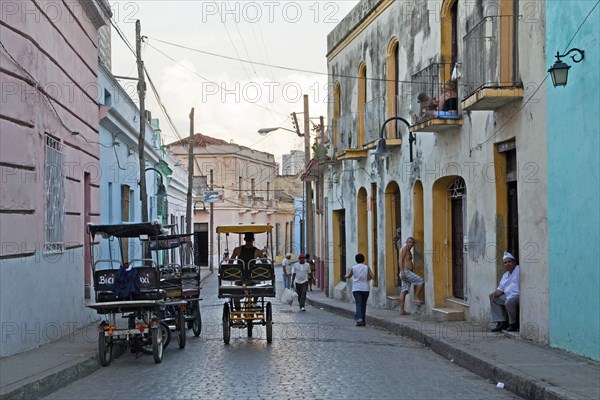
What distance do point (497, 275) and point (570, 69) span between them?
4410 millimetres

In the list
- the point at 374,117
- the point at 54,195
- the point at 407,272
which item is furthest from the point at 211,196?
the point at 54,195

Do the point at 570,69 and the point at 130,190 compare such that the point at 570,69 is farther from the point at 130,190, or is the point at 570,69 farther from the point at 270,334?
the point at 130,190

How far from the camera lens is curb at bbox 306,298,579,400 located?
8711 mm

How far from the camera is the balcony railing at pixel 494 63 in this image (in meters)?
13.1

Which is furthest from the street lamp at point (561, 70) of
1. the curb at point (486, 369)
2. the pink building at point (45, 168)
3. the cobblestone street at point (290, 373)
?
the pink building at point (45, 168)

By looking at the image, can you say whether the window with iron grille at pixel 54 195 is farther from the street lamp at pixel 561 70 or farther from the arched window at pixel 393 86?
the arched window at pixel 393 86

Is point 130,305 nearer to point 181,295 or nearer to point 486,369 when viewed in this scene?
point 181,295

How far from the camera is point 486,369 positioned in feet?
34.9

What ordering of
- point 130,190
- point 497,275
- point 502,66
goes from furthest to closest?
point 130,190 → point 497,275 → point 502,66

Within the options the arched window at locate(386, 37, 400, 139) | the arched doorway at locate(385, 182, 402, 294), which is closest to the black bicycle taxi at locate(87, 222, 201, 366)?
the arched window at locate(386, 37, 400, 139)

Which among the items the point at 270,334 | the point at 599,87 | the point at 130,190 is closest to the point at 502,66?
the point at 599,87

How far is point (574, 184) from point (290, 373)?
4.38 metres

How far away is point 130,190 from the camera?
24.3 meters

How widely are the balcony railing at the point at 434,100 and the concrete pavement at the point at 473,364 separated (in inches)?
153
